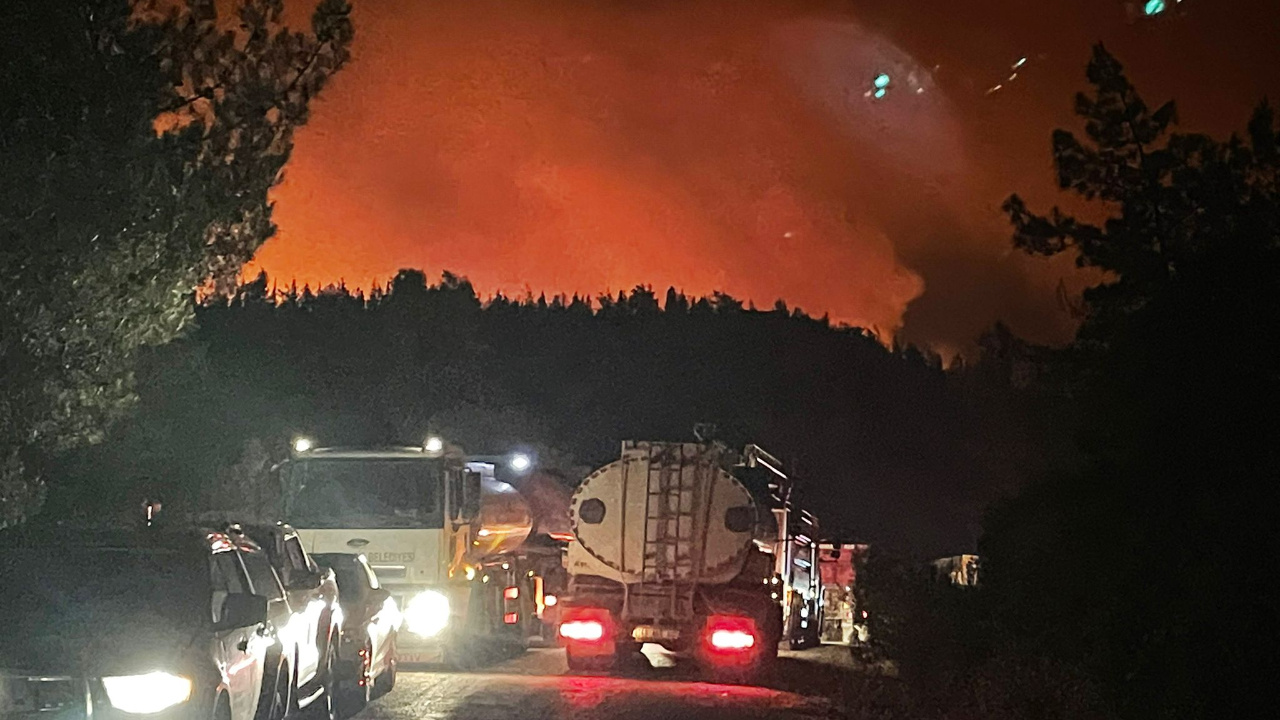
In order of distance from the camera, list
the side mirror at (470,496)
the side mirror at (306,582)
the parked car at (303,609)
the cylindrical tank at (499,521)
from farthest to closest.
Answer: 1. the cylindrical tank at (499,521)
2. the side mirror at (470,496)
3. the side mirror at (306,582)
4. the parked car at (303,609)

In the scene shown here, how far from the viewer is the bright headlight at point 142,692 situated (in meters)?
9.34

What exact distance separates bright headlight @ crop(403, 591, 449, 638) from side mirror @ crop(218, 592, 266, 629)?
1045 cm

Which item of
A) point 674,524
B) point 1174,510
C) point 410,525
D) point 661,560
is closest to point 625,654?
point 661,560

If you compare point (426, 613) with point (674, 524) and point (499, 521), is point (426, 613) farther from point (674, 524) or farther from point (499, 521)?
point (499, 521)

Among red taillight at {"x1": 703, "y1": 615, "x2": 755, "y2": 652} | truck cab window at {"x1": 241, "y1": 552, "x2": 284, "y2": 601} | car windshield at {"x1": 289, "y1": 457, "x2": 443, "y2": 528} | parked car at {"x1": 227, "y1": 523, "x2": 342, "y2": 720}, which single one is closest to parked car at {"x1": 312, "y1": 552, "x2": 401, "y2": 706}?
parked car at {"x1": 227, "y1": 523, "x2": 342, "y2": 720}

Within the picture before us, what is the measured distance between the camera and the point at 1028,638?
17.6 meters

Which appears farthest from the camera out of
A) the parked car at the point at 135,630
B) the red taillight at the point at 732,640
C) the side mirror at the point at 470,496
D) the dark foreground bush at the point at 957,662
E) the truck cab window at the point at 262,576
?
the side mirror at the point at 470,496

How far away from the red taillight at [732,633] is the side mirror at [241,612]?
35.3ft

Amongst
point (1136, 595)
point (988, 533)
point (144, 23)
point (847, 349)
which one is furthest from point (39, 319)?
point (847, 349)

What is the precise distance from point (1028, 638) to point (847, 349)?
5601 centimetres

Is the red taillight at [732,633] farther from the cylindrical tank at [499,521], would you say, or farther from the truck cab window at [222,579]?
the truck cab window at [222,579]

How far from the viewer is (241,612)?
34.0 feet

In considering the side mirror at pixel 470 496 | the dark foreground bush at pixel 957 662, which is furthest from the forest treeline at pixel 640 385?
the side mirror at pixel 470 496

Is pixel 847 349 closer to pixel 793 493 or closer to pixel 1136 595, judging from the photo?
pixel 793 493
